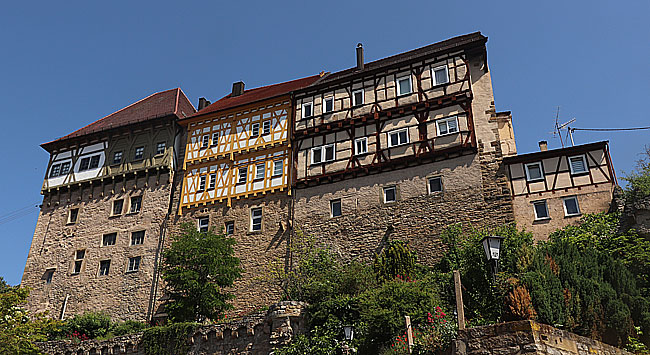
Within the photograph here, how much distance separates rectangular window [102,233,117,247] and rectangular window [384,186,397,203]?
15.3 m

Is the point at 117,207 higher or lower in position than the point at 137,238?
higher

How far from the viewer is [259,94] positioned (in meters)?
33.3

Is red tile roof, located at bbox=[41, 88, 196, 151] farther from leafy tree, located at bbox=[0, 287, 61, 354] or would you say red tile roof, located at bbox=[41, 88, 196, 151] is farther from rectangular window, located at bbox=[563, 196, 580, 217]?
rectangular window, located at bbox=[563, 196, 580, 217]

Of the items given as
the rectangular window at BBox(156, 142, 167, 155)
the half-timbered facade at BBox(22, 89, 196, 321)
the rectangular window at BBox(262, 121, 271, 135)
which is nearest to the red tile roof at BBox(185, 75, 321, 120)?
the rectangular window at BBox(262, 121, 271, 135)

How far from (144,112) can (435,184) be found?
19.4 metres

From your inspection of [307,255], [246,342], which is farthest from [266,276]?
[246,342]

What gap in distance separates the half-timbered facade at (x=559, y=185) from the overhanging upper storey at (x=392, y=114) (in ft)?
8.30

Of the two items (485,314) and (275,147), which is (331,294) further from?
(275,147)

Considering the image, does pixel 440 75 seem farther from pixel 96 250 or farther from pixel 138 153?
pixel 96 250

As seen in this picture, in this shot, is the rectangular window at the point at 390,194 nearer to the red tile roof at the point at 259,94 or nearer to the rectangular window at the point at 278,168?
the rectangular window at the point at 278,168

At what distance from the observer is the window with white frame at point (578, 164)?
22359 mm

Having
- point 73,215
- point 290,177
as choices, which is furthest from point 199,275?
point 73,215

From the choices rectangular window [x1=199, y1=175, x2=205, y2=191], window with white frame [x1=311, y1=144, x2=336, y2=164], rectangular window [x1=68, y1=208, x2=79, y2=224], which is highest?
window with white frame [x1=311, y1=144, x2=336, y2=164]

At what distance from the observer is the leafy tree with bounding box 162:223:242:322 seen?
2267 centimetres
